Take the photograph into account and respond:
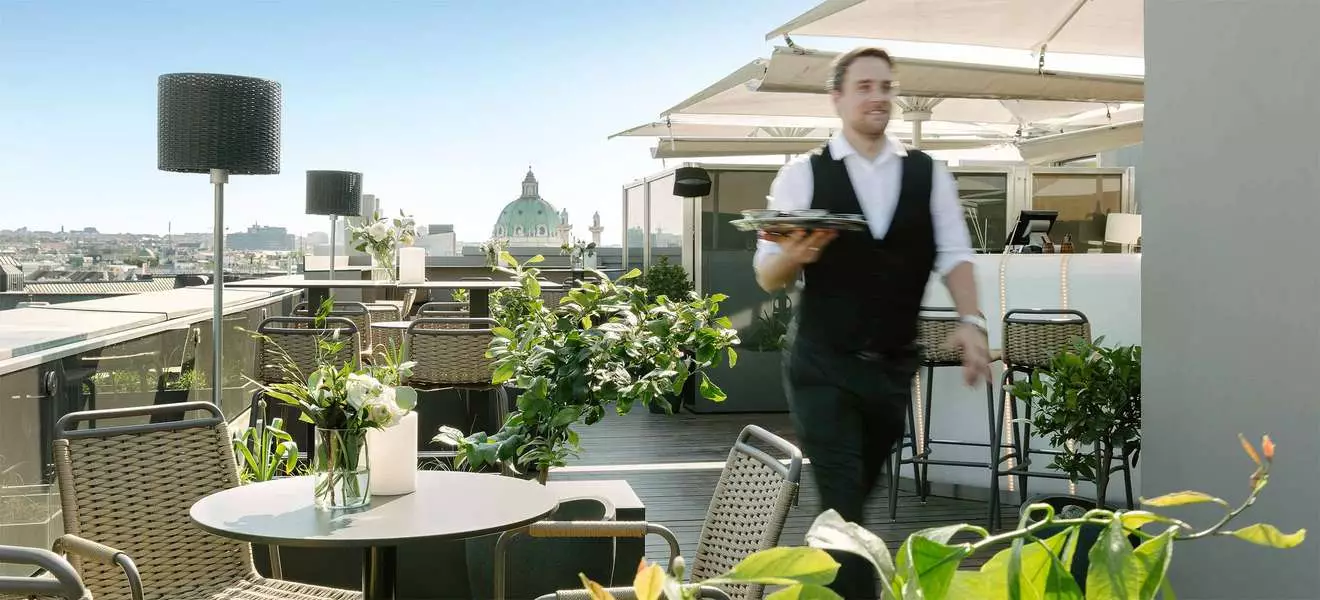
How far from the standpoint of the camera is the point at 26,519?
327cm

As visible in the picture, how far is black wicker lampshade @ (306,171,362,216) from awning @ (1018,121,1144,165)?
5.25 meters

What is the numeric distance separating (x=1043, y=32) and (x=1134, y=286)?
6.97 ft

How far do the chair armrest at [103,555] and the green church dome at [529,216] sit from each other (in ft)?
291

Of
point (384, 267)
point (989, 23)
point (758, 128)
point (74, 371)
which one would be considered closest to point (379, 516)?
point (74, 371)

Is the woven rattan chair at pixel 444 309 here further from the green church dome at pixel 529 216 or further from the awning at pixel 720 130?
the green church dome at pixel 529 216

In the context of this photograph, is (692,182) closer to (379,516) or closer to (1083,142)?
(1083,142)

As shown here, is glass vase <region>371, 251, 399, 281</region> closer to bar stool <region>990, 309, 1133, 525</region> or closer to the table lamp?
bar stool <region>990, 309, 1133, 525</region>

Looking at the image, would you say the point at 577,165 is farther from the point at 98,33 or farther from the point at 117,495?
the point at 117,495

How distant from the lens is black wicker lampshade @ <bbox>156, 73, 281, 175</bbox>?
4109 millimetres

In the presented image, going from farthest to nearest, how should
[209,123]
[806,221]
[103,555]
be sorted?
[209,123] < [806,221] < [103,555]


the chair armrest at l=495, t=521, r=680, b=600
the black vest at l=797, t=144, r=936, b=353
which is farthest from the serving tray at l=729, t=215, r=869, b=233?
the chair armrest at l=495, t=521, r=680, b=600

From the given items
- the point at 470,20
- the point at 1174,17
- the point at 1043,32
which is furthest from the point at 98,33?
the point at 1174,17

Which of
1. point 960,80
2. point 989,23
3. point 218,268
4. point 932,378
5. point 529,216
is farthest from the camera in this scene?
point 529,216

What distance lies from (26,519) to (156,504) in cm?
98
